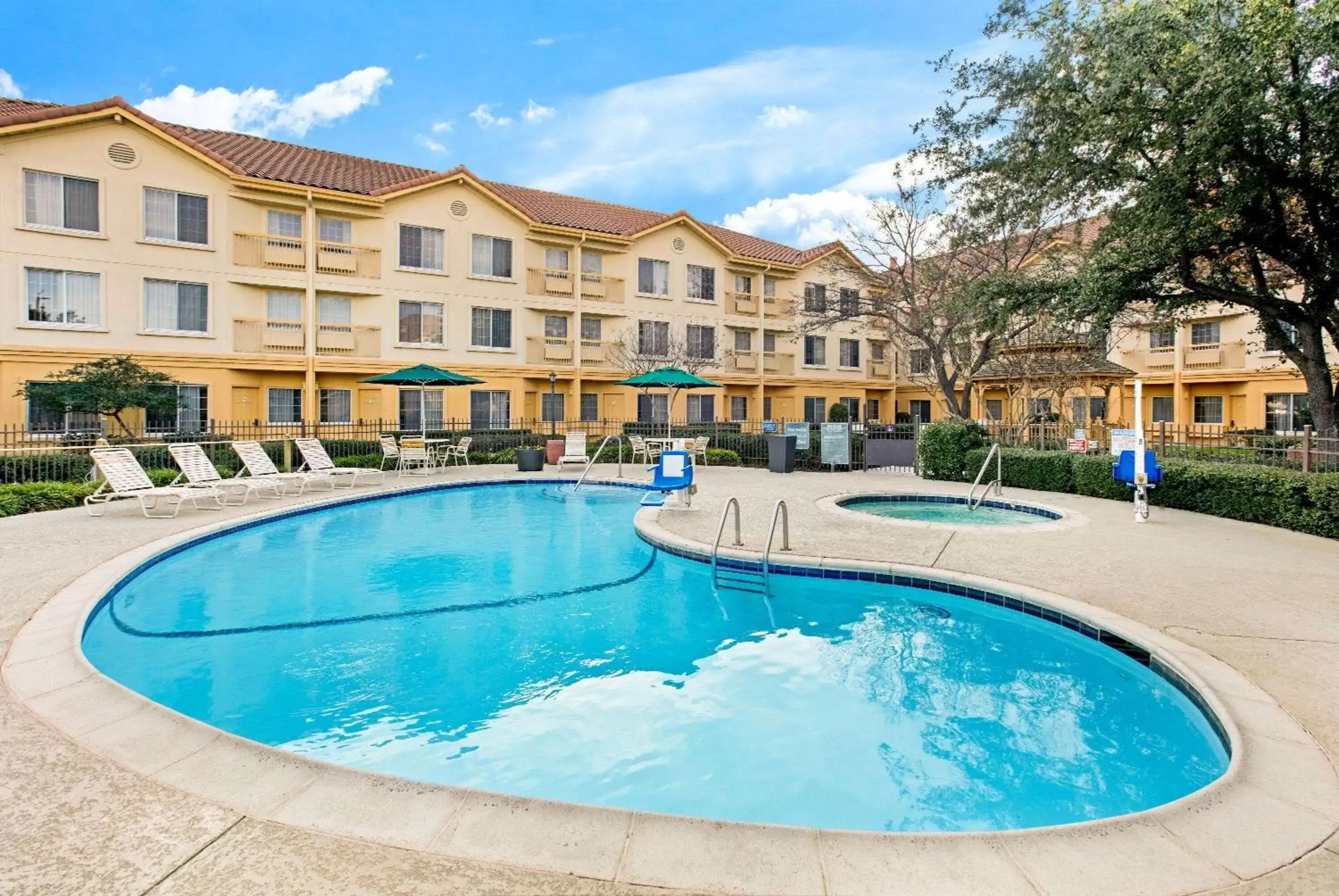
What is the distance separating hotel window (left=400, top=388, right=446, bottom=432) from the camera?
2573 centimetres

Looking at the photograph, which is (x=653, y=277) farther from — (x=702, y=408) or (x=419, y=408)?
(x=419, y=408)

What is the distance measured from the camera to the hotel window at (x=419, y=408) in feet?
84.4

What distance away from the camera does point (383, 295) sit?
81.5 feet

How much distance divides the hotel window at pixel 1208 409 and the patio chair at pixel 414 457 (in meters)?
32.4

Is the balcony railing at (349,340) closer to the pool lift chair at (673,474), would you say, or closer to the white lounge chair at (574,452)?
the white lounge chair at (574,452)

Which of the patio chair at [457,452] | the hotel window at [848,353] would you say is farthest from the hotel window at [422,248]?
the hotel window at [848,353]

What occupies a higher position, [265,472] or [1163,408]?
[1163,408]

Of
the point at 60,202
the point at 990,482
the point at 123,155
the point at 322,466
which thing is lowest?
the point at 990,482

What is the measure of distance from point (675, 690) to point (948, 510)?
9.30 meters

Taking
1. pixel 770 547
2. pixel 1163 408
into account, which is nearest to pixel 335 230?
pixel 770 547

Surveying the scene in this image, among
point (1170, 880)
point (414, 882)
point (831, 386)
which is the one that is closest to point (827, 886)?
point (1170, 880)

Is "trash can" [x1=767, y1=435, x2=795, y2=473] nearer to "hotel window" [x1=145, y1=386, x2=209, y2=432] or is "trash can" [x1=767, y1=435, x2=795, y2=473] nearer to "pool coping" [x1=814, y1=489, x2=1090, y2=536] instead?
"pool coping" [x1=814, y1=489, x2=1090, y2=536]

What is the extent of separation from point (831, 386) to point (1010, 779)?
32.9 m

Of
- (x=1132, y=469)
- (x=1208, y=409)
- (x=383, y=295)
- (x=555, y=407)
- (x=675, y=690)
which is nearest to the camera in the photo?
(x=675, y=690)
